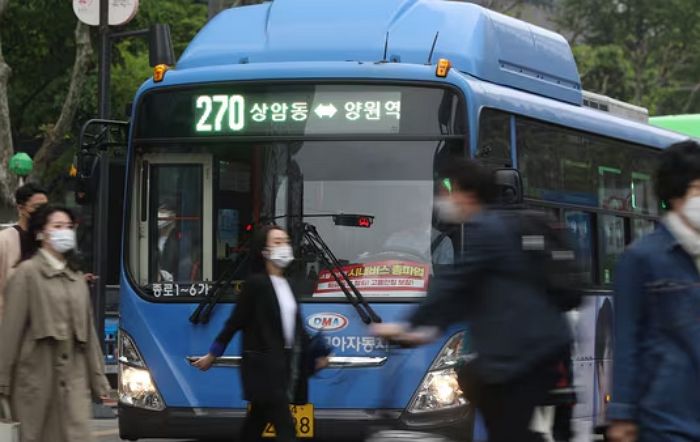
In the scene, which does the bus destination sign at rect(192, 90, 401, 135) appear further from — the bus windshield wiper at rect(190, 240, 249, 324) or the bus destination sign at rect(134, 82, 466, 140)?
the bus windshield wiper at rect(190, 240, 249, 324)

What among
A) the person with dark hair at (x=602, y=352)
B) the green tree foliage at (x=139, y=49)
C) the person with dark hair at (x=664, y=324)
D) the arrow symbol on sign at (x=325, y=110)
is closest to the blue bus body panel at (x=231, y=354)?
the arrow symbol on sign at (x=325, y=110)

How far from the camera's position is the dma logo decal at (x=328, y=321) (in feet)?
33.7

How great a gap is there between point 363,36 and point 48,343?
403 cm

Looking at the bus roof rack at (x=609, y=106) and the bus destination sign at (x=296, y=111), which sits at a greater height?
the bus roof rack at (x=609, y=106)

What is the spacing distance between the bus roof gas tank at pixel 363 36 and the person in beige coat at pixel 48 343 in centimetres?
327

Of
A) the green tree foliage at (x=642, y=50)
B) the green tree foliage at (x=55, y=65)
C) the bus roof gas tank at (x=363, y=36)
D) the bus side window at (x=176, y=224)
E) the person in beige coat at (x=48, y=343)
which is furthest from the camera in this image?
the green tree foliage at (x=642, y=50)

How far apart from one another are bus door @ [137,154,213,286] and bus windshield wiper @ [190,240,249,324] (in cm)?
15

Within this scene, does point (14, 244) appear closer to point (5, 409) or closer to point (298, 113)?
point (298, 113)

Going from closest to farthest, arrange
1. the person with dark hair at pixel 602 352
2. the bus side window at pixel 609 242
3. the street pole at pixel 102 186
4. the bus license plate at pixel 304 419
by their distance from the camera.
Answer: the bus license plate at pixel 304 419 → the person with dark hair at pixel 602 352 → the bus side window at pixel 609 242 → the street pole at pixel 102 186

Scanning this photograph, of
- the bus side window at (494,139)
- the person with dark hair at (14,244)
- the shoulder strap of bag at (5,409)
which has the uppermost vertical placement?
the bus side window at (494,139)

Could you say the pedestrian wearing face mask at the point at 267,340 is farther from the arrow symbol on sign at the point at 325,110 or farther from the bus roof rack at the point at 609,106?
the bus roof rack at the point at 609,106

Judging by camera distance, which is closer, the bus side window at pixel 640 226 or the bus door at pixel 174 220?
the bus door at pixel 174 220

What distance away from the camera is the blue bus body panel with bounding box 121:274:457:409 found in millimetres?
10086

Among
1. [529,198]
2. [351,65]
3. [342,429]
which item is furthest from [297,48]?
[342,429]
